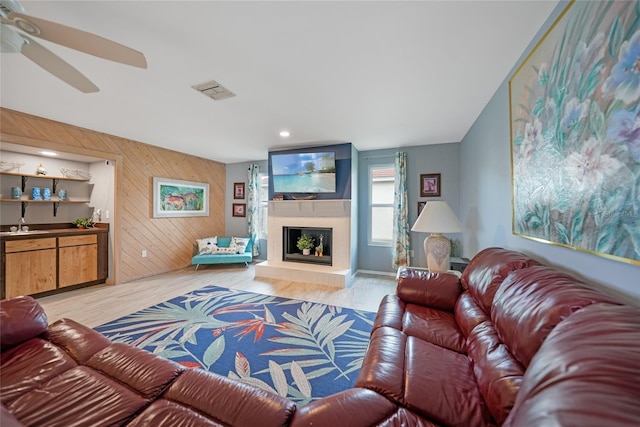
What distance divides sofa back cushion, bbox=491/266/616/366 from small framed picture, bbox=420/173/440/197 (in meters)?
3.16

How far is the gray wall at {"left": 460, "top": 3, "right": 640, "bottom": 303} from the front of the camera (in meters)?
0.95

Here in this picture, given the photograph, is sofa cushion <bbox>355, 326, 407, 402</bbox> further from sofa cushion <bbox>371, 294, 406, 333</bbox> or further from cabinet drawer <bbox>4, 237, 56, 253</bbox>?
cabinet drawer <bbox>4, 237, 56, 253</bbox>

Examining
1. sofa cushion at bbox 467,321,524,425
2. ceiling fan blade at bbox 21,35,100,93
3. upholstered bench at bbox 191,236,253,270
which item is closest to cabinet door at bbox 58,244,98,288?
upholstered bench at bbox 191,236,253,270

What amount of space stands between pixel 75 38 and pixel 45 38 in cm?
20

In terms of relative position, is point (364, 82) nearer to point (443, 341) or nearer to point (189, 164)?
point (443, 341)

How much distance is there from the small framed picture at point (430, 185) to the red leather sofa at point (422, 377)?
2923mm

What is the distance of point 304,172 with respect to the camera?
421 cm

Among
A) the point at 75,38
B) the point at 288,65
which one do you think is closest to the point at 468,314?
the point at 288,65

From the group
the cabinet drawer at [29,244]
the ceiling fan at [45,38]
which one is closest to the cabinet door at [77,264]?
the cabinet drawer at [29,244]

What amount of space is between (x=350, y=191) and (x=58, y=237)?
4.53 m

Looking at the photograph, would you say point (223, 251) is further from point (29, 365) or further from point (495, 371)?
point (495, 371)

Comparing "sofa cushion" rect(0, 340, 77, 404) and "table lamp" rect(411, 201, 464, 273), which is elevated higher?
"table lamp" rect(411, 201, 464, 273)

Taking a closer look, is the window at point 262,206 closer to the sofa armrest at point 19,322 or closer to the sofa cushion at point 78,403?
the sofa armrest at point 19,322

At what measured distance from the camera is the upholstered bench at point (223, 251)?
15.4ft
